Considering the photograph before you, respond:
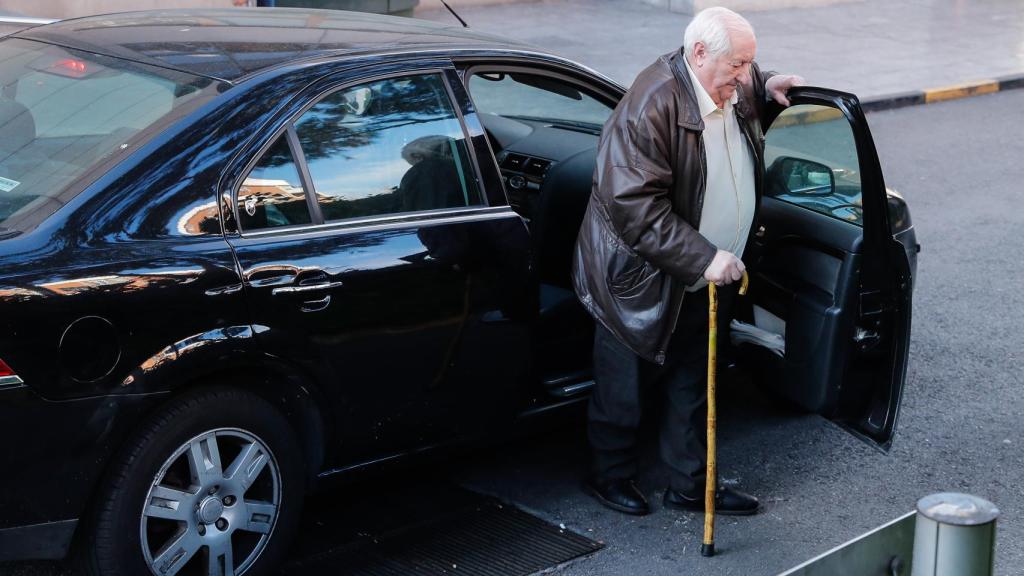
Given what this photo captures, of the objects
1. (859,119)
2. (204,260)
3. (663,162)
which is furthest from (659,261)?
(204,260)

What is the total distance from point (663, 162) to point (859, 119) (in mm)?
724

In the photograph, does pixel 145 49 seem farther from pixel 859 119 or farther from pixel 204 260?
pixel 859 119

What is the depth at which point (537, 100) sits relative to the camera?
6363mm

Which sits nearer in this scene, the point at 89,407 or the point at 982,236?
the point at 89,407

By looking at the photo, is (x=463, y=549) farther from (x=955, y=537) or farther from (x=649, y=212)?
(x=955, y=537)

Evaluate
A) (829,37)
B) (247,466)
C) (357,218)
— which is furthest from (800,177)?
(829,37)

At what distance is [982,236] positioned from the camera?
7.79 meters

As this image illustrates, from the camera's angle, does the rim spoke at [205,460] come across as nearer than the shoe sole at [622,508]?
Yes

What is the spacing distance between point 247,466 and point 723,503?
1.75m

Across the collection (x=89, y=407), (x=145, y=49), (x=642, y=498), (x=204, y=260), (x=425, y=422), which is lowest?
(x=642, y=498)

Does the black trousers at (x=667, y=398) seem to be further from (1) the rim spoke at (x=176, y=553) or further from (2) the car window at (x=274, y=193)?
(1) the rim spoke at (x=176, y=553)

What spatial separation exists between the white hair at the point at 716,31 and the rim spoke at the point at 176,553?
2089 millimetres

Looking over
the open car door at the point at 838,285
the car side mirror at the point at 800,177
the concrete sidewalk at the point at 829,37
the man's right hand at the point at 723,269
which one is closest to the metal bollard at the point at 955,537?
the man's right hand at the point at 723,269

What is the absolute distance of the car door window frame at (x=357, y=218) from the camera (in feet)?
11.9
